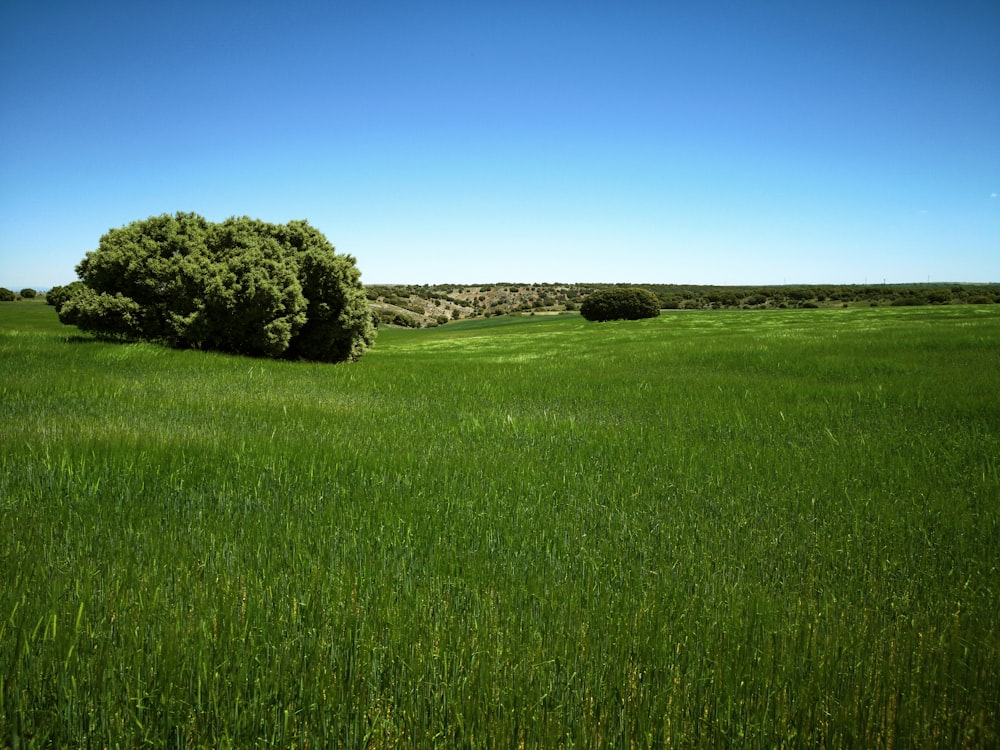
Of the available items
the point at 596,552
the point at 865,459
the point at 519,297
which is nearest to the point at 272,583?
the point at 596,552

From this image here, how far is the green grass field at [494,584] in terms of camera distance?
99.7 inches

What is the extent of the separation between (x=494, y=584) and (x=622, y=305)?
5462 cm

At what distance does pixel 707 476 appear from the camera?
20.1ft

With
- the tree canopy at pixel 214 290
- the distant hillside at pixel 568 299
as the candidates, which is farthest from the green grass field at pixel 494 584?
the distant hillside at pixel 568 299

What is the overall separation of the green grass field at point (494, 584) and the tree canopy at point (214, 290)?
1064 centimetres

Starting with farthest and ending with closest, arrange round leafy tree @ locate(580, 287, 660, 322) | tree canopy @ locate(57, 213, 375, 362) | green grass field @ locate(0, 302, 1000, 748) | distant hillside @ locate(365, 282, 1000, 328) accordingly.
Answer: distant hillside @ locate(365, 282, 1000, 328) → round leafy tree @ locate(580, 287, 660, 322) → tree canopy @ locate(57, 213, 375, 362) → green grass field @ locate(0, 302, 1000, 748)

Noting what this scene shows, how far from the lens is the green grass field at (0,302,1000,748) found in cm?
253

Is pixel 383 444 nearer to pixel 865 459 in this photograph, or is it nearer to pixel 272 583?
pixel 272 583

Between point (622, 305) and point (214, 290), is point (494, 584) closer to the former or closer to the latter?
point (214, 290)

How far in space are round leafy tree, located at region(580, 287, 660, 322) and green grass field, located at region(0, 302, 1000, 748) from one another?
4813 centimetres

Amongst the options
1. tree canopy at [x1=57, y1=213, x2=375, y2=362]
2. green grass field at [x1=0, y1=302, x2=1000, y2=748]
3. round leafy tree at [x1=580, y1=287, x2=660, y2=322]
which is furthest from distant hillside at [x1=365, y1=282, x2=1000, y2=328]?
green grass field at [x1=0, y1=302, x2=1000, y2=748]

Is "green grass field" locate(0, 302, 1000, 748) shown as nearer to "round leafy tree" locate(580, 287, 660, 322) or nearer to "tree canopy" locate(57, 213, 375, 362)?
"tree canopy" locate(57, 213, 375, 362)

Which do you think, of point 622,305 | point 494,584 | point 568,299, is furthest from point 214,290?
point 568,299

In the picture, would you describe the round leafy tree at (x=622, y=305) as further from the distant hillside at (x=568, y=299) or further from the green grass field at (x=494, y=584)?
the green grass field at (x=494, y=584)
